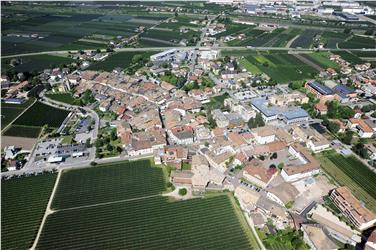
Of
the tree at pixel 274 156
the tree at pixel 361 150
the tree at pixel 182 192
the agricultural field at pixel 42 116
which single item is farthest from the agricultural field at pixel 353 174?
the agricultural field at pixel 42 116

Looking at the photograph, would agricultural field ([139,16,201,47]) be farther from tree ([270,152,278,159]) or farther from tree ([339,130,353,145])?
tree ([270,152,278,159])

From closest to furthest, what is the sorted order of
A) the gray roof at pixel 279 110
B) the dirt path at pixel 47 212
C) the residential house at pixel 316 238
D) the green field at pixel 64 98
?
the residential house at pixel 316 238
the dirt path at pixel 47 212
the gray roof at pixel 279 110
the green field at pixel 64 98

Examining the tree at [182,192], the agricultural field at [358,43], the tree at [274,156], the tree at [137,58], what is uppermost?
Result: the agricultural field at [358,43]

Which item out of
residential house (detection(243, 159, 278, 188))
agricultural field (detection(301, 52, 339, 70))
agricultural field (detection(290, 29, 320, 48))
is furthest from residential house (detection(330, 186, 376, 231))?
agricultural field (detection(290, 29, 320, 48))

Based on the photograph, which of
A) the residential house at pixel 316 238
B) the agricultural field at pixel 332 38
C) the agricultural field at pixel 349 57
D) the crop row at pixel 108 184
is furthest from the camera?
the agricultural field at pixel 332 38

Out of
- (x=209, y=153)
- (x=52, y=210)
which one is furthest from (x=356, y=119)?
(x=52, y=210)

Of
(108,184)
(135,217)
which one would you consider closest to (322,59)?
(108,184)

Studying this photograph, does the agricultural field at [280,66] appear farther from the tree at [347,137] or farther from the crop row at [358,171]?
the crop row at [358,171]
